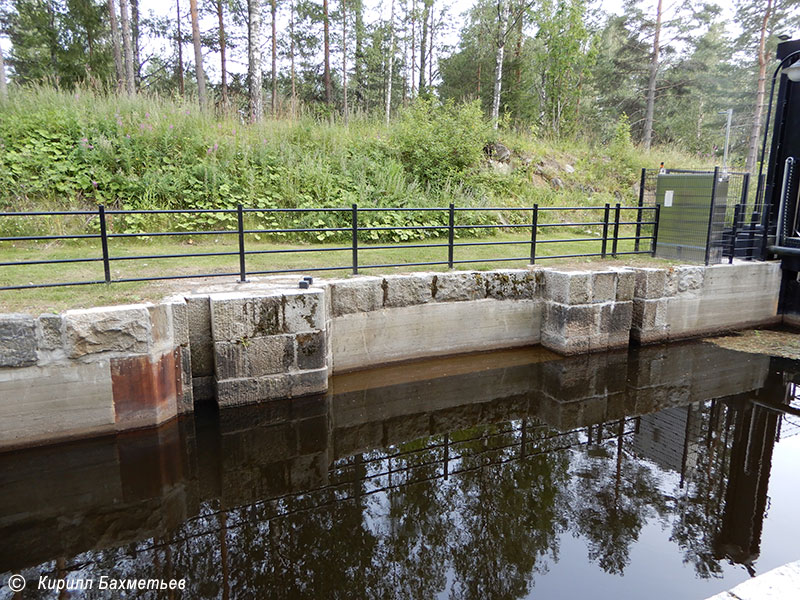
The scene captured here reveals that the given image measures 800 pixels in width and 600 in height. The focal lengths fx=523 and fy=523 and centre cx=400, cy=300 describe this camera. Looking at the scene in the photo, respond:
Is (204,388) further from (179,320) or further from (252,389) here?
(179,320)

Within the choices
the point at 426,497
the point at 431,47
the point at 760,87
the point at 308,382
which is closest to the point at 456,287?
the point at 308,382

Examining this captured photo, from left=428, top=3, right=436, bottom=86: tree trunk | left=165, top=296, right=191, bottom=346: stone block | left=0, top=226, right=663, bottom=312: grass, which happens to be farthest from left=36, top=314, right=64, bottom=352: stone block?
left=428, top=3, right=436, bottom=86: tree trunk

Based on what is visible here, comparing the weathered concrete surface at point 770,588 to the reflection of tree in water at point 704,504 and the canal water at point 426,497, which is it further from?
the reflection of tree in water at point 704,504

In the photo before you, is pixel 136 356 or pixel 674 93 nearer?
pixel 136 356

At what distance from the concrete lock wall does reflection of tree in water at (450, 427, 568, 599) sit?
2.22 metres

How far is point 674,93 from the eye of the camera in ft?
Result: 94.1

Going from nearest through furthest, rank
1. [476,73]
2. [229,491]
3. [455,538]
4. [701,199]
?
1. [455,538]
2. [229,491]
3. [701,199]
4. [476,73]

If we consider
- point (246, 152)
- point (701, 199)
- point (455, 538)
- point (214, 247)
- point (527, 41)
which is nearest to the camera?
point (455, 538)

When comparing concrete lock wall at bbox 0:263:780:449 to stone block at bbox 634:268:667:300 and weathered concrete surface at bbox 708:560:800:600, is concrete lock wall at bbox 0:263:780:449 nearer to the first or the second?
stone block at bbox 634:268:667:300

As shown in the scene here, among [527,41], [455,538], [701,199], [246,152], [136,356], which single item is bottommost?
[455,538]

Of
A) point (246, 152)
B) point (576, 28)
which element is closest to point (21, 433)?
point (246, 152)

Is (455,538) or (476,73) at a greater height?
(476,73)

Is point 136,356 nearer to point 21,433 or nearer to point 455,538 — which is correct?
point 21,433

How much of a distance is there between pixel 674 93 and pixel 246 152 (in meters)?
26.6
